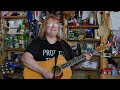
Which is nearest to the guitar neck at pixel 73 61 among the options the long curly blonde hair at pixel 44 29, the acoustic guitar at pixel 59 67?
the acoustic guitar at pixel 59 67

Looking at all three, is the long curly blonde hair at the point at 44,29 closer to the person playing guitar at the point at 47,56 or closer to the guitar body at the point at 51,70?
the person playing guitar at the point at 47,56

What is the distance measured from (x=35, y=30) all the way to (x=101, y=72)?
2.21 ft

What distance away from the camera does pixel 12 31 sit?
261 cm

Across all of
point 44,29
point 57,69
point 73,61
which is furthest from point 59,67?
point 44,29

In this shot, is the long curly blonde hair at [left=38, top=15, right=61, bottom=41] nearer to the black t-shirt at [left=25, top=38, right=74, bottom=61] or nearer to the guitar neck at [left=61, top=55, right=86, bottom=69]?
the black t-shirt at [left=25, top=38, right=74, bottom=61]

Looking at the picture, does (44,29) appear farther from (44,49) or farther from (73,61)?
(73,61)

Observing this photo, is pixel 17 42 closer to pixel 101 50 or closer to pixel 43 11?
pixel 43 11

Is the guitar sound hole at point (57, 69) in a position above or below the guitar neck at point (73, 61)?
below

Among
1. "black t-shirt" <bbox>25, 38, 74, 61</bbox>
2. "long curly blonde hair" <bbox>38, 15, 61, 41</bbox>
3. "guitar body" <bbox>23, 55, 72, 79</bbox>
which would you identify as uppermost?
"long curly blonde hair" <bbox>38, 15, 61, 41</bbox>

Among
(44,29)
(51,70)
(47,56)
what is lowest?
(51,70)

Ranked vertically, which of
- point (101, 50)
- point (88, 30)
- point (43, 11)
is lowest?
point (101, 50)

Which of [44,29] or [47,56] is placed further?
[44,29]

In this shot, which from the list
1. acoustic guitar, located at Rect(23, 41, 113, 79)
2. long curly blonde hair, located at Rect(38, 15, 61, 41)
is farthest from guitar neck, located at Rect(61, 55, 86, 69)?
long curly blonde hair, located at Rect(38, 15, 61, 41)
